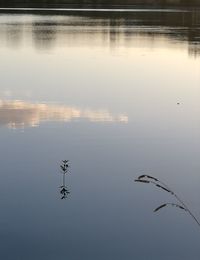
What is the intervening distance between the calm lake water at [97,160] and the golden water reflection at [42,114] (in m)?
0.02

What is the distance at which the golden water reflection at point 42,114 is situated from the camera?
32.5 ft

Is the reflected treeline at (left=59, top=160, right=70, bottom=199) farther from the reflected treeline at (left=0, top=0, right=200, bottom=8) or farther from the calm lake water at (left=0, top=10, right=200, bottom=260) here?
the reflected treeline at (left=0, top=0, right=200, bottom=8)

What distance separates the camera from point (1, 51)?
21.7 metres

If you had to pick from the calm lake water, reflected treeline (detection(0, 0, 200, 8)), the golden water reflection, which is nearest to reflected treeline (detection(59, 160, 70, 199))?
the calm lake water

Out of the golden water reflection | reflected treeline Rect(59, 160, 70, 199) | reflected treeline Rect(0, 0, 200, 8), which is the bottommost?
reflected treeline Rect(59, 160, 70, 199)

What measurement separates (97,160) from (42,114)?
9.96ft

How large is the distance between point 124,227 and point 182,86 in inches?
370

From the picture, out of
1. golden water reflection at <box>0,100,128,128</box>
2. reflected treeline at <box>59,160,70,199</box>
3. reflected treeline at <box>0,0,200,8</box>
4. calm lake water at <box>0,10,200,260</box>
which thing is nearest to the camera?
calm lake water at <box>0,10,200,260</box>

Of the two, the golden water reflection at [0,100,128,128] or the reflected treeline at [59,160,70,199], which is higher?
the golden water reflection at [0,100,128,128]

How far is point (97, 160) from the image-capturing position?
7.64 metres

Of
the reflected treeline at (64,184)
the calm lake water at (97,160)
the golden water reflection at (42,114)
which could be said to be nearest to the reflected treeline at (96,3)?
the calm lake water at (97,160)

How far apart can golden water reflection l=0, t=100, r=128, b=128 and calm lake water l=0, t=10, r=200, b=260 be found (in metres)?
0.02

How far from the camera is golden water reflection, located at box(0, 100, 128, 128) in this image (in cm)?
992

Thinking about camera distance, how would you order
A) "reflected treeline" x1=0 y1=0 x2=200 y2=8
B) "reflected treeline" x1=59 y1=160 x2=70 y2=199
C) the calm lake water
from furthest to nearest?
"reflected treeline" x1=0 y1=0 x2=200 y2=8 → "reflected treeline" x1=59 y1=160 x2=70 y2=199 → the calm lake water
